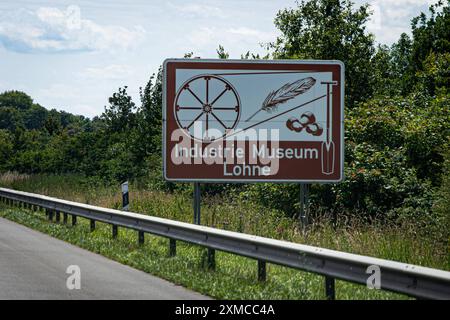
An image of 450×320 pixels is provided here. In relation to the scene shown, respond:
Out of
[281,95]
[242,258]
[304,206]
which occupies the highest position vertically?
[281,95]

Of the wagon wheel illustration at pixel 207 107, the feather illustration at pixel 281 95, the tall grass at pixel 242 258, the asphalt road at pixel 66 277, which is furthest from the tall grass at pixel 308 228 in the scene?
the asphalt road at pixel 66 277

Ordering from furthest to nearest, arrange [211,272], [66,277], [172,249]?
[172,249] → [211,272] → [66,277]

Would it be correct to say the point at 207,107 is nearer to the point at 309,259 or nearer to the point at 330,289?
the point at 309,259

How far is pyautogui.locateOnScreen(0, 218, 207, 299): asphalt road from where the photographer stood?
9639 millimetres

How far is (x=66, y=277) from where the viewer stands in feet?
36.5

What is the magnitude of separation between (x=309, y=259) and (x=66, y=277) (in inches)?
139

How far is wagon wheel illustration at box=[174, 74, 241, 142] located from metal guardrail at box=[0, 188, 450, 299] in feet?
11.1

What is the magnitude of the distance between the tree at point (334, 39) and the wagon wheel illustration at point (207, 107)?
85.1ft

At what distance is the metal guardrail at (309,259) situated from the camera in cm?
766

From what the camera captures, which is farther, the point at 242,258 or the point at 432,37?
the point at 432,37

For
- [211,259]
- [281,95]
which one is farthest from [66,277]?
[281,95]

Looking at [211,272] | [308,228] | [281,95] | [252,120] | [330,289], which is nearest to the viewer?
[330,289]

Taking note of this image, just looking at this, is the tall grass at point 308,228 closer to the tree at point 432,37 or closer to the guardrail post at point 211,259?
the guardrail post at point 211,259

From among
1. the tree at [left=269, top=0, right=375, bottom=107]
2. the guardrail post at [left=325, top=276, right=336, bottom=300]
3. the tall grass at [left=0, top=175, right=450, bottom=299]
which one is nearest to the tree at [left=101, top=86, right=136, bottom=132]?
the tree at [left=269, top=0, right=375, bottom=107]
